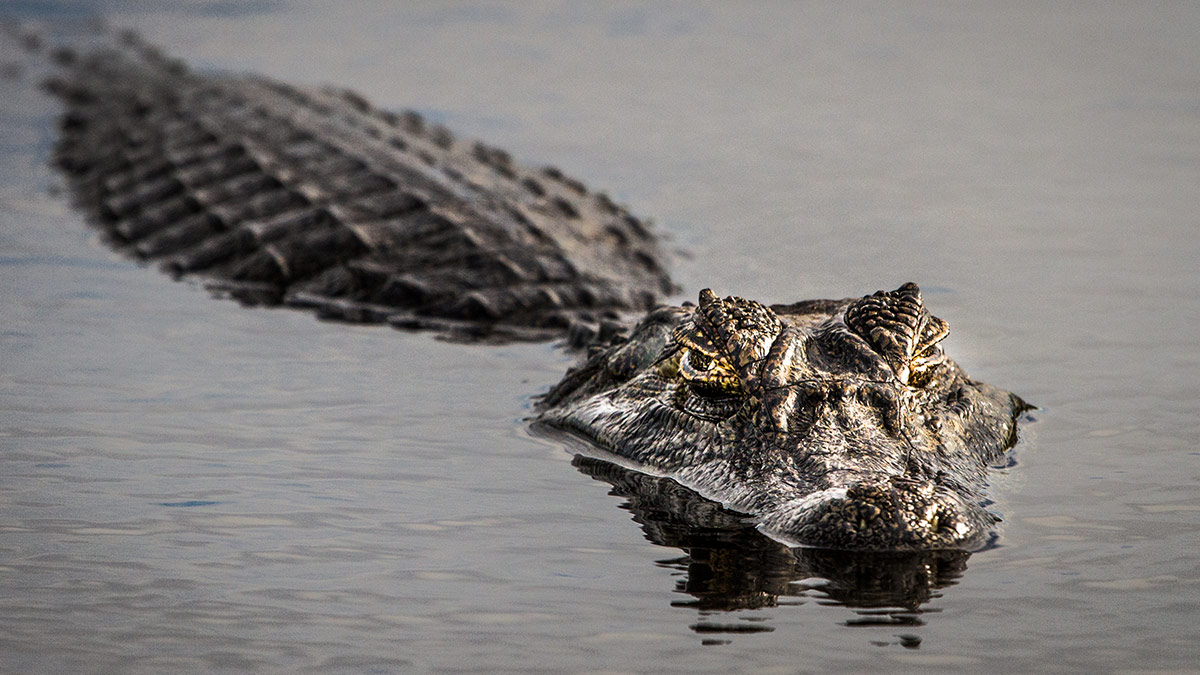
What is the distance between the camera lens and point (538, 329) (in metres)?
8.21

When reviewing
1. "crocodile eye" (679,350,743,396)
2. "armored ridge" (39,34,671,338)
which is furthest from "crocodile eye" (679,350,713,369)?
"armored ridge" (39,34,671,338)

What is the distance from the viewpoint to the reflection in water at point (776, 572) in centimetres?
439

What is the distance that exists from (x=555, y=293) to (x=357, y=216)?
159 cm

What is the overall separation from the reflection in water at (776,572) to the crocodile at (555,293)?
2.7 inches

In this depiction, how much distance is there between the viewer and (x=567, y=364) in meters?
7.54

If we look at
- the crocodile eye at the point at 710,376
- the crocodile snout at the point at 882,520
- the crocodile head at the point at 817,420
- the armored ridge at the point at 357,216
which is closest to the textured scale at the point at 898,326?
the crocodile head at the point at 817,420

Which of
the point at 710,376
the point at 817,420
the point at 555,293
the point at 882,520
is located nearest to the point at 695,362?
the point at 710,376

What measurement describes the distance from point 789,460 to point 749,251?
4638 millimetres

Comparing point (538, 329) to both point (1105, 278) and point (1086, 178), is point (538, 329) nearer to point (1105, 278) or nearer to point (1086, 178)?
point (1105, 278)

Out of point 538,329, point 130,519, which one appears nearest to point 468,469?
point 130,519

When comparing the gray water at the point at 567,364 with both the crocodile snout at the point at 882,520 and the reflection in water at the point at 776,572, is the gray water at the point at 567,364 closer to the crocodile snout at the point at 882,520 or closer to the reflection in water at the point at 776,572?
the reflection in water at the point at 776,572

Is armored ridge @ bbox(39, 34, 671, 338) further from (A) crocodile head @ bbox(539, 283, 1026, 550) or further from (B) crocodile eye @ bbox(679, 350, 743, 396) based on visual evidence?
(B) crocodile eye @ bbox(679, 350, 743, 396)

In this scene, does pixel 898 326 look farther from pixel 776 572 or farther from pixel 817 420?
pixel 776 572

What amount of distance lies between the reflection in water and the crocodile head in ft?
0.21
